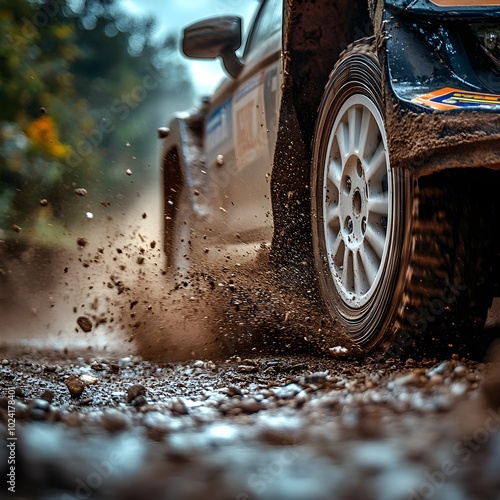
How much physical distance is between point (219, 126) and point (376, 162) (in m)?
2.19

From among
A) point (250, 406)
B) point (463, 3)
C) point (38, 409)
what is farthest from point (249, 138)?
point (38, 409)

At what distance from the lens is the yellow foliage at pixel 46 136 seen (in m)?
12.1

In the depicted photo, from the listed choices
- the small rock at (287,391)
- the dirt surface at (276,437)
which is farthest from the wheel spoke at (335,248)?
the small rock at (287,391)

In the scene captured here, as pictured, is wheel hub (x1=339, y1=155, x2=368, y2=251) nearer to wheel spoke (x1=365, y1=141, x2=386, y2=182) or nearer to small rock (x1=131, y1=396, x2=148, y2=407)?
wheel spoke (x1=365, y1=141, x2=386, y2=182)

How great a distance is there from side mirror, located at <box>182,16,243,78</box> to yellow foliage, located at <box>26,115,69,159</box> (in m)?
8.47

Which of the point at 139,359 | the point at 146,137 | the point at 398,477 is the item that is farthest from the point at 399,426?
the point at 146,137

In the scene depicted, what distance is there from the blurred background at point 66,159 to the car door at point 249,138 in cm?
43

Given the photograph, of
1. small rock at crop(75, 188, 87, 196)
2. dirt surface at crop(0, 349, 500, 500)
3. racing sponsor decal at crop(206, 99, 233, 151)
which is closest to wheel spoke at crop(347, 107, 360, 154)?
dirt surface at crop(0, 349, 500, 500)

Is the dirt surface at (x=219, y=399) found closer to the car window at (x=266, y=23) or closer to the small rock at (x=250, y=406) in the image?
the small rock at (x=250, y=406)

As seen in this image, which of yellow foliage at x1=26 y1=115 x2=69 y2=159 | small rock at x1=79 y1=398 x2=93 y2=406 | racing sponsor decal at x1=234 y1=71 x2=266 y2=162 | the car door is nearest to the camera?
small rock at x1=79 y1=398 x2=93 y2=406

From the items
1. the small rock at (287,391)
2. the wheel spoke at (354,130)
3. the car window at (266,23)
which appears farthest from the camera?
the car window at (266,23)

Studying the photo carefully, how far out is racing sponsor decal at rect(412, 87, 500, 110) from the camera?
6.72 feet

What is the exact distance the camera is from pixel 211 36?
3.96 meters

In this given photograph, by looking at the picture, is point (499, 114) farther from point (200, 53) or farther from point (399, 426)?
point (200, 53)
